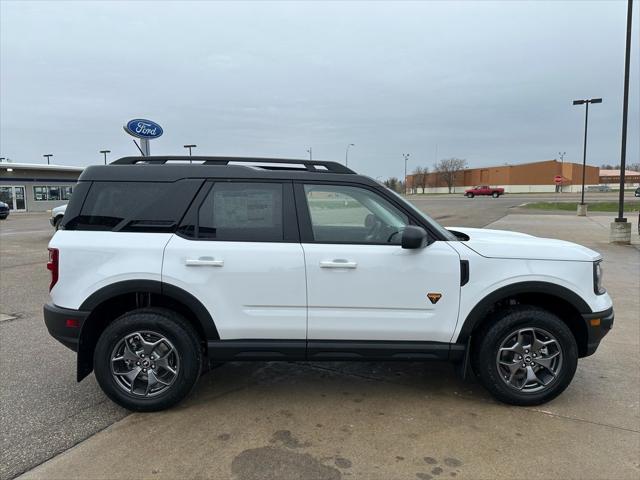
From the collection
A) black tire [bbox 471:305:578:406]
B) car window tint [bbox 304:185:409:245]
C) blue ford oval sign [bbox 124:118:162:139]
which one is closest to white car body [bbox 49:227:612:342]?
car window tint [bbox 304:185:409:245]

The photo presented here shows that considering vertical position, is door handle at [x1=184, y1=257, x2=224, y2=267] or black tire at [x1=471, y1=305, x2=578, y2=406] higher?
door handle at [x1=184, y1=257, x2=224, y2=267]

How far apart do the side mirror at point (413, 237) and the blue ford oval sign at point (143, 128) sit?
677 cm

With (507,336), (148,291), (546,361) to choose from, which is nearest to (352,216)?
(507,336)

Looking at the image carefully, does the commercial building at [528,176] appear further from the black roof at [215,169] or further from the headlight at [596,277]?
the black roof at [215,169]

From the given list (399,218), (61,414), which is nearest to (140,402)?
(61,414)

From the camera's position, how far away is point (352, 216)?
152 inches

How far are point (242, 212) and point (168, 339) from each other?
1090mm

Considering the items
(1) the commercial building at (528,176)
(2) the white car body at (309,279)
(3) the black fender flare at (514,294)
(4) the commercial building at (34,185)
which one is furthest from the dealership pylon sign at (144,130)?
(1) the commercial building at (528,176)

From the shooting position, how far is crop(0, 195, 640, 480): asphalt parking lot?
295 cm

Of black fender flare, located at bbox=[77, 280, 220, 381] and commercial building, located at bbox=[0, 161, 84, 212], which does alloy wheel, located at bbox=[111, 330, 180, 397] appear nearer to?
black fender flare, located at bbox=[77, 280, 220, 381]

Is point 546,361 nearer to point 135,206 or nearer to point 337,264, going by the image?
point 337,264

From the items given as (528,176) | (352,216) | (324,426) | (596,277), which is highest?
(528,176)

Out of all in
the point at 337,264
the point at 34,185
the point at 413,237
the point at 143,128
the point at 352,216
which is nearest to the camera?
the point at 413,237

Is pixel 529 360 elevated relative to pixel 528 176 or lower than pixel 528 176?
lower
